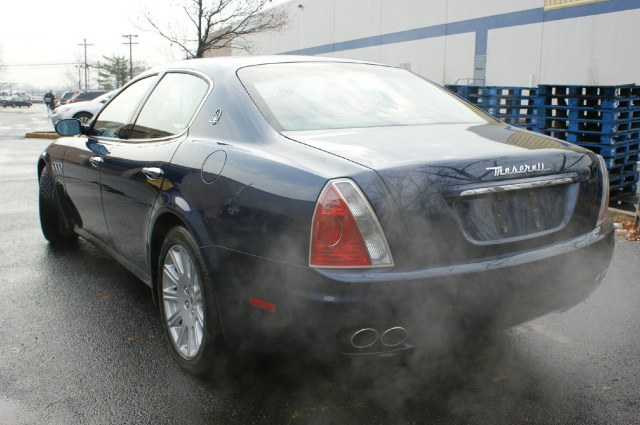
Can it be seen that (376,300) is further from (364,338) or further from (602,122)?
(602,122)

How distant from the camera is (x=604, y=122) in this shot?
757cm

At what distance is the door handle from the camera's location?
3155mm

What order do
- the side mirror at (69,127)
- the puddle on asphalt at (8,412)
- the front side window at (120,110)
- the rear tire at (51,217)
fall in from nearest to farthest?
the puddle on asphalt at (8,412)
the front side window at (120,110)
the side mirror at (69,127)
the rear tire at (51,217)

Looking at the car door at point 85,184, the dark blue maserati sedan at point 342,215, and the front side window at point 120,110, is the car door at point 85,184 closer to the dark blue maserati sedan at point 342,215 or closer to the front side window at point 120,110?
the front side window at point 120,110

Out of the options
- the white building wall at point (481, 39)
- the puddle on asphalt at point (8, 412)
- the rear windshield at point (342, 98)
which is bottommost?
the puddle on asphalt at point (8, 412)

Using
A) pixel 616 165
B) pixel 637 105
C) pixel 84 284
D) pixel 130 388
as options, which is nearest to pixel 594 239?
pixel 130 388

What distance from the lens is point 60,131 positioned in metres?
4.43

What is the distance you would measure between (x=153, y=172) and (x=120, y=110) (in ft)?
3.92

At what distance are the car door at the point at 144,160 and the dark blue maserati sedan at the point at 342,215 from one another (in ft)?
0.05

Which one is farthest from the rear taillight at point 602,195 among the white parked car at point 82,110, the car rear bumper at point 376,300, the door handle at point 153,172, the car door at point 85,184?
the white parked car at point 82,110

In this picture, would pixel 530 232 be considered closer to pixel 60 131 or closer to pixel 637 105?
pixel 60 131

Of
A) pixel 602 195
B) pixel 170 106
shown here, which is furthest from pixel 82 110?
pixel 602 195

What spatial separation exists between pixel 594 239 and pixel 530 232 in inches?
16.5

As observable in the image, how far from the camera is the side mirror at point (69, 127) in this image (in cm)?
438
